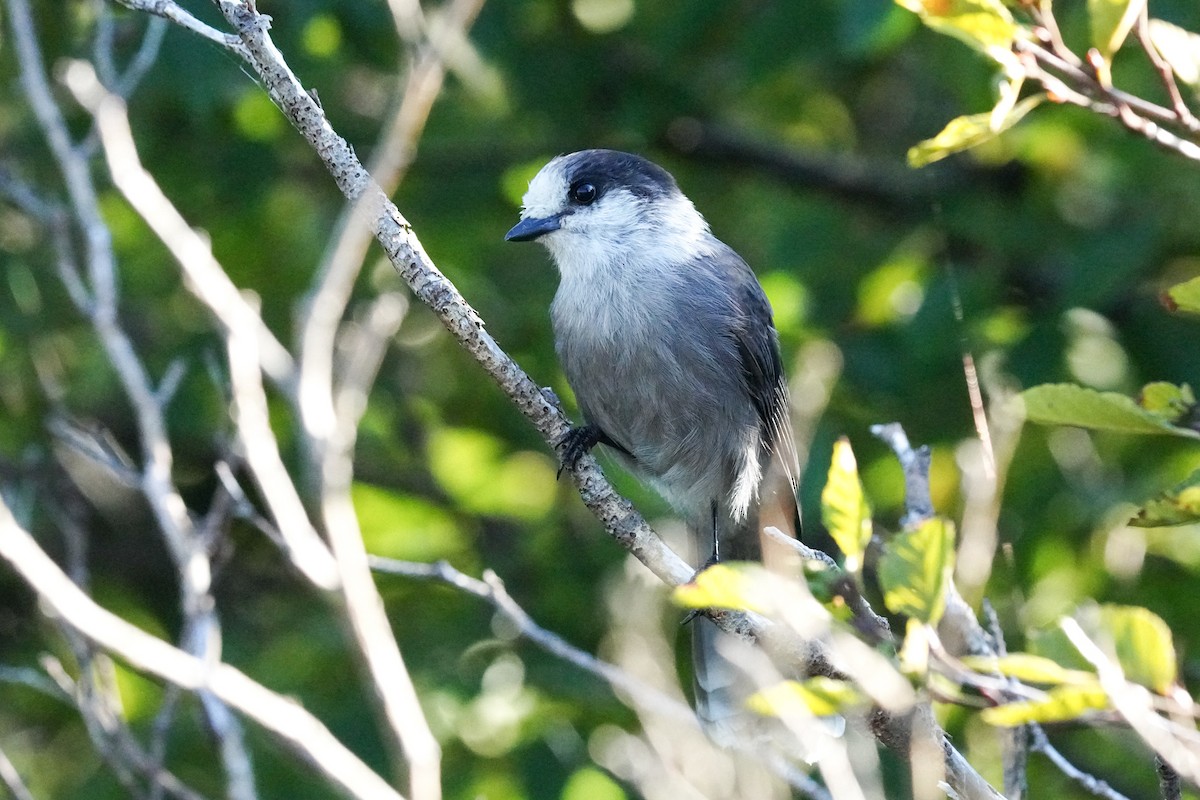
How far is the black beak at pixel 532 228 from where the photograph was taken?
4.71m

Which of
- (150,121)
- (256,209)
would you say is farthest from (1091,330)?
(150,121)

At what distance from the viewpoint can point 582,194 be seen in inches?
194

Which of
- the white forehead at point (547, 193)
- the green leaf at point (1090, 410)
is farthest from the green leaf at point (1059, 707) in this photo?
the white forehead at point (547, 193)

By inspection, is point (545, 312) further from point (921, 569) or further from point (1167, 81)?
point (921, 569)

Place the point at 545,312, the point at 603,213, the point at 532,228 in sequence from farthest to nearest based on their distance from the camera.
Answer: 1. the point at 545,312
2. the point at 603,213
3. the point at 532,228

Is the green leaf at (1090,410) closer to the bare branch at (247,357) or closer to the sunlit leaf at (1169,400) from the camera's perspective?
the sunlit leaf at (1169,400)

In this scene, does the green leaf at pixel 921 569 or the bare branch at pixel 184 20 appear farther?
the bare branch at pixel 184 20

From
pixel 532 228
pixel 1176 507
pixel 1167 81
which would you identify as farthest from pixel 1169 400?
pixel 532 228

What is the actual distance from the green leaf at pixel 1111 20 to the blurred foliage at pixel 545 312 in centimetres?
202

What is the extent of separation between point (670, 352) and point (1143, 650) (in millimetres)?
2960

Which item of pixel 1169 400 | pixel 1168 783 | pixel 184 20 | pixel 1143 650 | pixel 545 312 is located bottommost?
pixel 545 312

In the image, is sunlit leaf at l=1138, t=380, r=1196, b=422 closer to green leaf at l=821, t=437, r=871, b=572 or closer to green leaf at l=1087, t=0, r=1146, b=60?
green leaf at l=1087, t=0, r=1146, b=60

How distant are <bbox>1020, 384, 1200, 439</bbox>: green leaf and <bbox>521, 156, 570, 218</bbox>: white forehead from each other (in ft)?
8.72

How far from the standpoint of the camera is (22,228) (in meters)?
6.36
